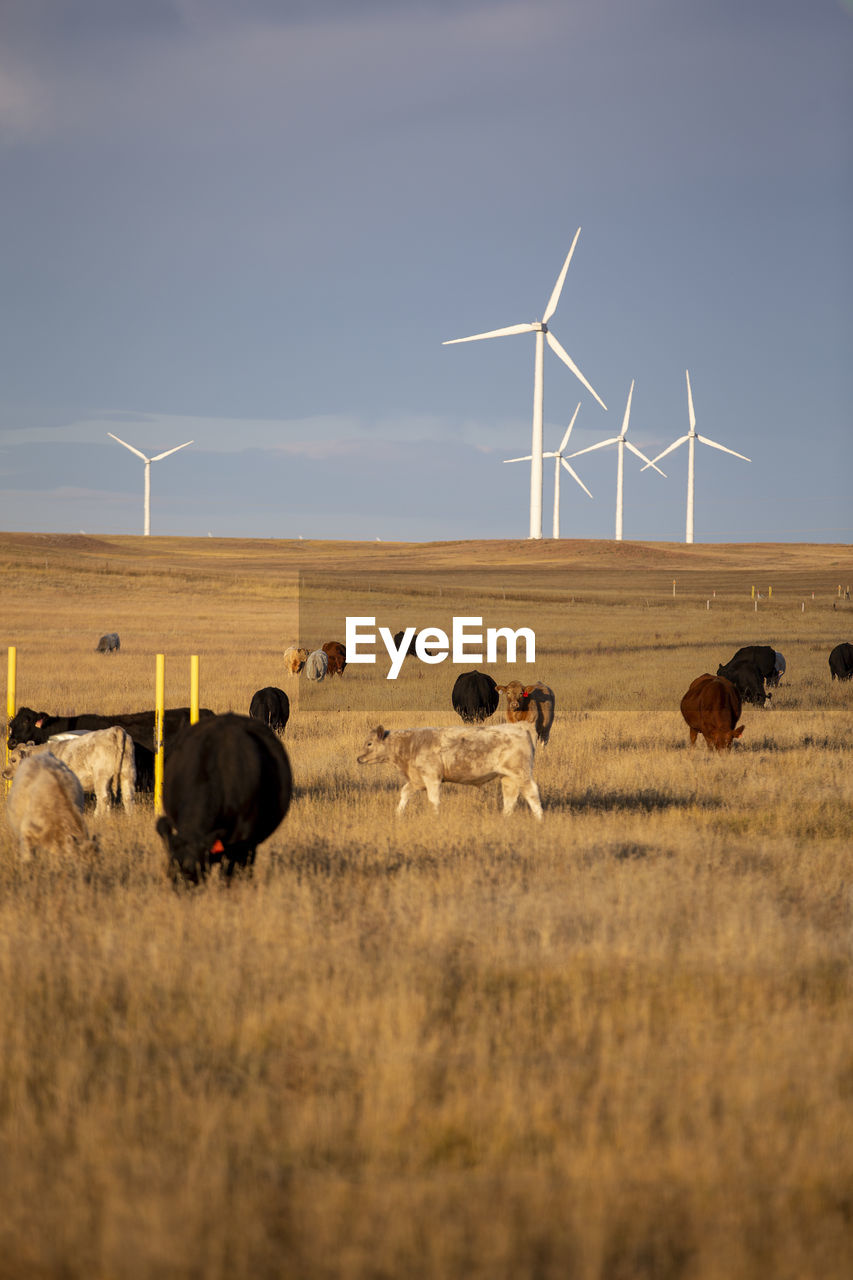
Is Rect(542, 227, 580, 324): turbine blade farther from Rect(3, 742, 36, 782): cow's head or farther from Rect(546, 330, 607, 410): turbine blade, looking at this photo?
Rect(3, 742, 36, 782): cow's head

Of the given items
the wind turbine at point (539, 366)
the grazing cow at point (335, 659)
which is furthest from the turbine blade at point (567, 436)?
the grazing cow at point (335, 659)

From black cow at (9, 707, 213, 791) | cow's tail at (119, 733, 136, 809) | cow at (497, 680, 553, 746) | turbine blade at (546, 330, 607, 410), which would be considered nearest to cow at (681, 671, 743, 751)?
cow at (497, 680, 553, 746)

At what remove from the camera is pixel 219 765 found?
854 cm

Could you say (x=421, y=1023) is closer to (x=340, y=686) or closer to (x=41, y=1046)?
(x=41, y=1046)

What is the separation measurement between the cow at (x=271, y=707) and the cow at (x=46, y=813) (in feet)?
32.2

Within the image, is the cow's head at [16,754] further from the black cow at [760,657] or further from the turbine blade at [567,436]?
the turbine blade at [567,436]

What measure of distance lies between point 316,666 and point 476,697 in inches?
378

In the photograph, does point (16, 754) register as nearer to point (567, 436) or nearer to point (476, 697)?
point (476, 697)

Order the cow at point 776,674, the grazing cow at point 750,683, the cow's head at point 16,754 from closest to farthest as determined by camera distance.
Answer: the cow's head at point 16,754 → the grazing cow at point 750,683 → the cow at point 776,674

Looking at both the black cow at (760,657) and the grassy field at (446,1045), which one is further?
the black cow at (760,657)

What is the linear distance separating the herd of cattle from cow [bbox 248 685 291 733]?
0.07ft

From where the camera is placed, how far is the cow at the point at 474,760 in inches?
472

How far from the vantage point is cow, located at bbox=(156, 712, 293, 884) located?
7988 mm

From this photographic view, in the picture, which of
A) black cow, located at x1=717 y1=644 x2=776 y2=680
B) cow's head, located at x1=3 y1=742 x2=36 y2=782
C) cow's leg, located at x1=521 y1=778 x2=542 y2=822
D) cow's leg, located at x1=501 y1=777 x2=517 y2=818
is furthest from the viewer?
black cow, located at x1=717 y1=644 x2=776 y2=680
